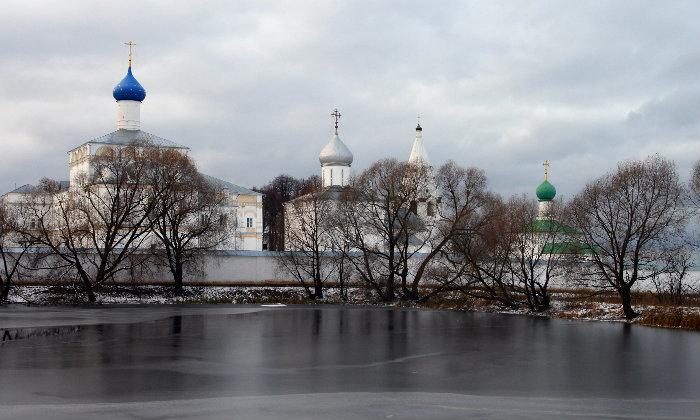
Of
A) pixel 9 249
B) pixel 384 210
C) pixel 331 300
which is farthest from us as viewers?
pixel 384 210

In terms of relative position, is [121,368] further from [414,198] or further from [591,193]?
[414,198]

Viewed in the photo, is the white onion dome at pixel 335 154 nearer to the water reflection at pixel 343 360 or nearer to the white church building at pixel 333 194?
the white church building at pixel 333 194

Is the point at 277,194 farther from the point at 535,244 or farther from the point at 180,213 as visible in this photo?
the point at 535,244

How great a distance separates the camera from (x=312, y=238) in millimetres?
43969

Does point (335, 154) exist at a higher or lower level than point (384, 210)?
higher

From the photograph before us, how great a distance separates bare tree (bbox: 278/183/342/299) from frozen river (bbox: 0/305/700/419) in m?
17.4

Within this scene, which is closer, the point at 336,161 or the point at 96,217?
the point at 96,217

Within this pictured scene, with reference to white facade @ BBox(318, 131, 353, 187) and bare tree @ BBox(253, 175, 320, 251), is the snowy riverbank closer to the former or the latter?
white facade @ BBox(318, 131, 353, 187)

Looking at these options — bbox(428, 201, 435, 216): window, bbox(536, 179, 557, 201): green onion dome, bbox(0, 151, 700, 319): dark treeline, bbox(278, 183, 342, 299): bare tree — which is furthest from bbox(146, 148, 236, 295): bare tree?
→ bbox(536, 179, 557, 201): green onion dome

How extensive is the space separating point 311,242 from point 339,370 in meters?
30.4

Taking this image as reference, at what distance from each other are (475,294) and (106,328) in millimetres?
17940

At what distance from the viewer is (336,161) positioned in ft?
193

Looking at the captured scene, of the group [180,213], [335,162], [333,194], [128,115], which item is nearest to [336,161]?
[335,162]

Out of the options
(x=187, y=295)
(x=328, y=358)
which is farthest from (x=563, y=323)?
(x=187, y=295)
